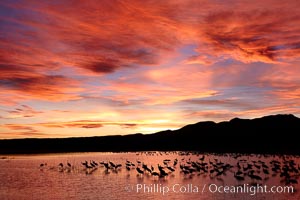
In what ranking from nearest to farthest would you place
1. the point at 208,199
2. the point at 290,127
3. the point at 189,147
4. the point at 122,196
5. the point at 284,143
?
1. the point at 208,199
2. the point at 122,196
3. the point at 284,143
4. the point at 290,127
5. the point at 189,147

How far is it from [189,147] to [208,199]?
167900 millimetres

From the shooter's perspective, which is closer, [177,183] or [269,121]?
[177,183]

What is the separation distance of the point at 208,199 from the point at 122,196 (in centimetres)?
687

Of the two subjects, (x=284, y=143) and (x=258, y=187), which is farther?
(x=284, y=143)

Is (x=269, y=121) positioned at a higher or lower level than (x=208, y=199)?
higher

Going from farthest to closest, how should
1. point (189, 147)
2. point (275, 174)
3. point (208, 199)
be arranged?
1. point (189, 147)
2. point (275, 174)
3. point (208, 199)

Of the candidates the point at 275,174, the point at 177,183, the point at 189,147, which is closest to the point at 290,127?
the point at 189,147

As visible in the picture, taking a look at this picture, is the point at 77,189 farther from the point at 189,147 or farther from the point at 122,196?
the point at 189,147

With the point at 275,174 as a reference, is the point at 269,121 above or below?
above

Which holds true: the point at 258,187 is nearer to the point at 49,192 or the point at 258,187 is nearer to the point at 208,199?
the point at 208,199

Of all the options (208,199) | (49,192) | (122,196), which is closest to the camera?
(208,199)

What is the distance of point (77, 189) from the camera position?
36.8m

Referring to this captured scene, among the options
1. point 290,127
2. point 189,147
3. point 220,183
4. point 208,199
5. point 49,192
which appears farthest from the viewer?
point 189,147

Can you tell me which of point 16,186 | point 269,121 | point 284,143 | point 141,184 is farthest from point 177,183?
point 269,121
